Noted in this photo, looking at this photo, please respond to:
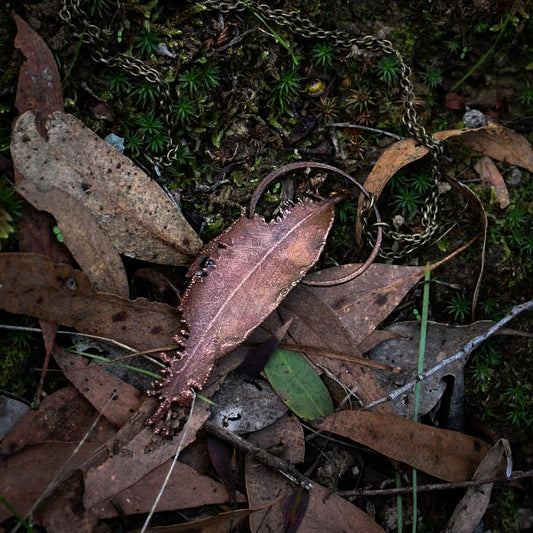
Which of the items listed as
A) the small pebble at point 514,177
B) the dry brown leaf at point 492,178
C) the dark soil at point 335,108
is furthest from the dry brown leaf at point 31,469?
the small pebble at point 514,177

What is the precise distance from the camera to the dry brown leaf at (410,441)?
2537mm

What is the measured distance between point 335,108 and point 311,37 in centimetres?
42

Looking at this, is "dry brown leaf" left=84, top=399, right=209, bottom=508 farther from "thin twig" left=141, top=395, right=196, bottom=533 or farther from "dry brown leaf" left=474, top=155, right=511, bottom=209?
"dry brown leaf" left=474, top=155, right=511, bottom=209

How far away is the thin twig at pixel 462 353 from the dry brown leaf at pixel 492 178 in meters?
0.65

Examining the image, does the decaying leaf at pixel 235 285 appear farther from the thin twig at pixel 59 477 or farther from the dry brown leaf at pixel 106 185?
the thin twig at pixel 59 477

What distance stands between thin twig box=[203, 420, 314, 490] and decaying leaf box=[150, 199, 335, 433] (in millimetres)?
205

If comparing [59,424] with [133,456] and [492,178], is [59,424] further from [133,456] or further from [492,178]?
[492,178]

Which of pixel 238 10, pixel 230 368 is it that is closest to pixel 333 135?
pixel 238 10

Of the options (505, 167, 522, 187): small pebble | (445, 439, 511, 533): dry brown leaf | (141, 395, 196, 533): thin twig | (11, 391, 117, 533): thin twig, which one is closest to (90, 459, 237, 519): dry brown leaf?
(141, 395, 196, 533): thin twig

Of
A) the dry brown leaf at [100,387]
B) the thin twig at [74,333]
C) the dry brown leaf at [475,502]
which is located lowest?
the dry brown leaf at [475,502]

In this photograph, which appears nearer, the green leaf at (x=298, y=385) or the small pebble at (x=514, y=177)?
the green leaf at (x=298, y=385)

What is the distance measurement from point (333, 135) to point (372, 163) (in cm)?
29

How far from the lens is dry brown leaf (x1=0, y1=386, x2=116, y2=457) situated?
2.28 m

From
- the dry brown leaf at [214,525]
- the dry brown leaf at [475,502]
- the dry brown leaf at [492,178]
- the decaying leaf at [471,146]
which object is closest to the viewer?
the dry brown leaf at [214,525]
